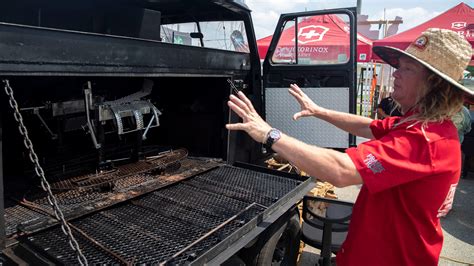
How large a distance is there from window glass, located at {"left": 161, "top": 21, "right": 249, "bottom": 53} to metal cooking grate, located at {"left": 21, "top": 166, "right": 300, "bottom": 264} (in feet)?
5.33

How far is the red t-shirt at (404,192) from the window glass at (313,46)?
8.42 feet

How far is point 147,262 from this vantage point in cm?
185

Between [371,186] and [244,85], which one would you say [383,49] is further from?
[244,85]

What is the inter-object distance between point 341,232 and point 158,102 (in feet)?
7.87

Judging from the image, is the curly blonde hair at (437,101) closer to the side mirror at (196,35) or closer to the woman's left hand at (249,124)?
the woman's left hand at (249,124)

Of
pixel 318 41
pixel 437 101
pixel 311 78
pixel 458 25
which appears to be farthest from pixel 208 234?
pixel 458 25

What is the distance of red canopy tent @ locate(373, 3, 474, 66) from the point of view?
9.27 metres

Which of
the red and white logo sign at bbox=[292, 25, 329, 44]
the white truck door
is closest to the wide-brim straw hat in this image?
the white truck door

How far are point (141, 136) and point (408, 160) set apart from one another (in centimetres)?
246

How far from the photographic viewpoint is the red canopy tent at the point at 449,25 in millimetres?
9273

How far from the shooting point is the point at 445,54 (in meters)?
1.69

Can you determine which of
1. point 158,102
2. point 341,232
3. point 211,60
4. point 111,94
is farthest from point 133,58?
point 341,232

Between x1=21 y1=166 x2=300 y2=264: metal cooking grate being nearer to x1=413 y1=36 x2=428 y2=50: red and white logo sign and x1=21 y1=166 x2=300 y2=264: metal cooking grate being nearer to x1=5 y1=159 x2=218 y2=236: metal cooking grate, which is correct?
x1=5 y1=159 x2=218 y2=236: metal cooking grate

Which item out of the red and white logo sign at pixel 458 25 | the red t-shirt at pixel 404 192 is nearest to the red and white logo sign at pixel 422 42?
the red t-shirt at pixel 404 192
